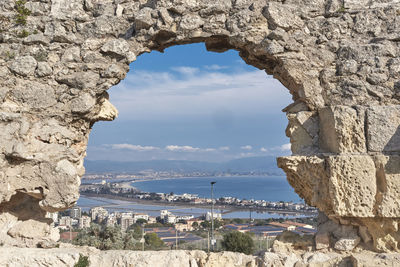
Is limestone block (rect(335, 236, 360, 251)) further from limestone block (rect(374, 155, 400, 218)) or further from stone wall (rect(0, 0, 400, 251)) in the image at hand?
limestone block (rect(374, 155, 400, 218))

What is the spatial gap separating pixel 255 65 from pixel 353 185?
6.71ft

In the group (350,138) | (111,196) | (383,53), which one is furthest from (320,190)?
(111,196)

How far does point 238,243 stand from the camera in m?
13.1

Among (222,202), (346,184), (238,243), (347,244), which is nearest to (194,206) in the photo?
(222,202)

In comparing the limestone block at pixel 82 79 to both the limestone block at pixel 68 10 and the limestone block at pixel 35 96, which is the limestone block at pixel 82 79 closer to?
the limestone block at pixel 35 96

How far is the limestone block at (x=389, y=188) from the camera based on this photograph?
3.84m

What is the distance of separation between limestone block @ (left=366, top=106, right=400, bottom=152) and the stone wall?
0.01m

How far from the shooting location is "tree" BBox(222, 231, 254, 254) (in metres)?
12.9

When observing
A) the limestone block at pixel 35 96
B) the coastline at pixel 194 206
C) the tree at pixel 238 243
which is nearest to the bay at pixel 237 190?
the coastline at pixel 194 206

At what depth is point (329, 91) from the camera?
4.35 meters

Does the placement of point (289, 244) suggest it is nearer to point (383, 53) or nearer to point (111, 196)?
point (383, 53)

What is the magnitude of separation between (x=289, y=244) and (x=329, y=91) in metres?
1.87

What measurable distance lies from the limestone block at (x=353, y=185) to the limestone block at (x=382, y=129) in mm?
187

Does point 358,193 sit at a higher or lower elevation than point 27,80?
lower
